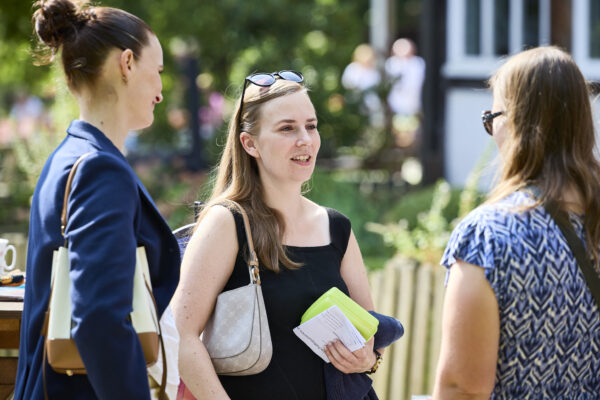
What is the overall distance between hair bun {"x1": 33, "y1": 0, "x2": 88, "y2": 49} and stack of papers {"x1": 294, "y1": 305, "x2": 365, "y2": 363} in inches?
40.0

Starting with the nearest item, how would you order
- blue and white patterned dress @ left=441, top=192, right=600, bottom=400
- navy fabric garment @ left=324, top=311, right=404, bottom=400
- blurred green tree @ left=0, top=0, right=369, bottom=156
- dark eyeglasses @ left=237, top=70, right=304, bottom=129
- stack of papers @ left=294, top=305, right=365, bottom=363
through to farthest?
blue and white patterned dress @ left=441, top=192, right=600, bottom=400, stack of papers @ left=294, top=305, right=365, bottom=363, navy fabric garment @ left=324, top=311, right=404, bottom=400, dark eyeglasses @ left=237, top=70, right=304, bottom=129, blurred green tree @ left=0, top=0, right=369, bottom=156

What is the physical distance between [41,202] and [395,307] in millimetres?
2823

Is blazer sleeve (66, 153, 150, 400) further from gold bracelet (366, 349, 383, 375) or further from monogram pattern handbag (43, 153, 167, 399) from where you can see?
gold bracelet (366, 349, 383, 375)

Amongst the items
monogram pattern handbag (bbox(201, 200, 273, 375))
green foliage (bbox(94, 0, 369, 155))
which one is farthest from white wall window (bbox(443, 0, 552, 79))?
monogram pattern handbag (bbox(201, 200, 273, 375))

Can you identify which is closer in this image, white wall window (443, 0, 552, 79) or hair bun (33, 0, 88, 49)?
hair bun (33, 0, 88, 49)

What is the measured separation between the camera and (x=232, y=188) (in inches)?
99.1

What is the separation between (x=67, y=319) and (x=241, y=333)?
24.0 inches

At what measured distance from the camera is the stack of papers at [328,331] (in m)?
2.20

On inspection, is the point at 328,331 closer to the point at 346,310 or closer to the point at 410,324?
the point at 346,310

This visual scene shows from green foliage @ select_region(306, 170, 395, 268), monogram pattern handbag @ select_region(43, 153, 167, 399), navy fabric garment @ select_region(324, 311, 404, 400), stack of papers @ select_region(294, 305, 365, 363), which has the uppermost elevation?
monogram pattern handbag @ select_region(43, 153, 167, 399)

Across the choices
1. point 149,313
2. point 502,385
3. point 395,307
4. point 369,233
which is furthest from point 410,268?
point 369,233

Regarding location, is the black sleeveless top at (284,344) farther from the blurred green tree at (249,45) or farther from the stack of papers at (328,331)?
the blurred green tree at (249,45)

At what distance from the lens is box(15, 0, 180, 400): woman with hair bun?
168 centimetres

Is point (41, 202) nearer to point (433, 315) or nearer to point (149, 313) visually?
point (149, 313)
